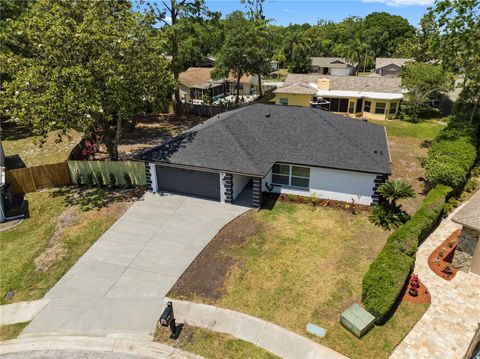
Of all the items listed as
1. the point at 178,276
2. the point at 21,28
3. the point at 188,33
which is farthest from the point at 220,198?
the point at 188,33

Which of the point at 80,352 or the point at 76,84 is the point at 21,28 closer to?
the point at 76,84

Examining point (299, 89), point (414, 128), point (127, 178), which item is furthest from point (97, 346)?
point (414, 128)

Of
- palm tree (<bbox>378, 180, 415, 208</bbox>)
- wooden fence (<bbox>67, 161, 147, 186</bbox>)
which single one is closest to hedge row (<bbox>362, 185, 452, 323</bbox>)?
palm tree (<bbox>378, 180, 415, 208</bbox>)

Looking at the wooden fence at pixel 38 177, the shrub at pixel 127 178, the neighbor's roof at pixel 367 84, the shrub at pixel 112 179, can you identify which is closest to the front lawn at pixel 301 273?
the shrub at pixel 127 178

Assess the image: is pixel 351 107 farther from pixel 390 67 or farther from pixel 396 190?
pixel 390 67

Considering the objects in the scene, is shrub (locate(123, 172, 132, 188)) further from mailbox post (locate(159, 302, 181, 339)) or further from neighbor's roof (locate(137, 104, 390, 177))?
mailbox post (locate(159, 302, 181, 339))

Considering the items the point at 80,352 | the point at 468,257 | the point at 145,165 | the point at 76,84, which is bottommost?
the point at 80,352
